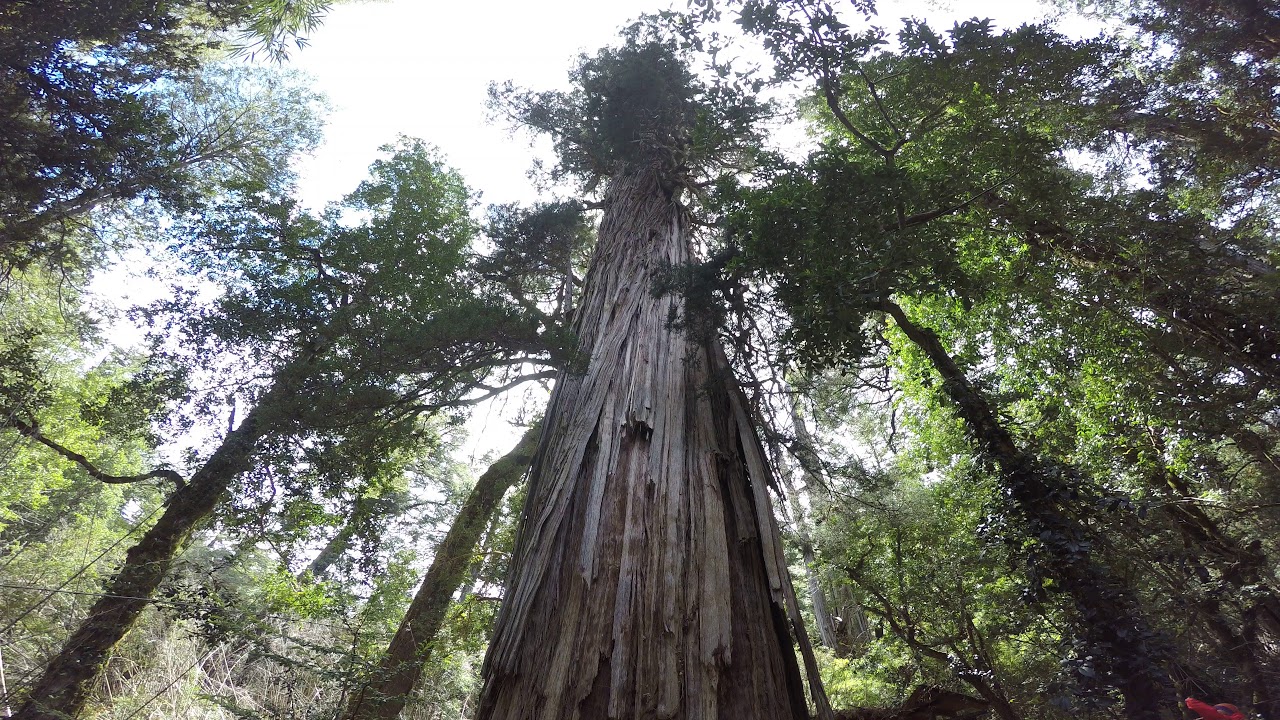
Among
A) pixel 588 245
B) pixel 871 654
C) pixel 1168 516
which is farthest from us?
pixel 588 245

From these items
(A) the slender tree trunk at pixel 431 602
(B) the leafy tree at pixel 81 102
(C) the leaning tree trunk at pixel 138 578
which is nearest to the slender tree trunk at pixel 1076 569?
(A) the slender tree trunk at pixel 431 602

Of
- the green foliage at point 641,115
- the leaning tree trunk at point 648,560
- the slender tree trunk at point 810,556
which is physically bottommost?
the leaning tree trunk at point 648,560

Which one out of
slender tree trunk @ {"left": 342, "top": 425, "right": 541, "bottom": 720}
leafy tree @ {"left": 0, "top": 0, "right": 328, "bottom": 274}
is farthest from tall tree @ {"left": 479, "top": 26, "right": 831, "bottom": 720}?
leafy tree @ {"left": 0, "top": 0, "right": 328, "bottom": 274}

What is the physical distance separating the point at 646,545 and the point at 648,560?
9 centimetres

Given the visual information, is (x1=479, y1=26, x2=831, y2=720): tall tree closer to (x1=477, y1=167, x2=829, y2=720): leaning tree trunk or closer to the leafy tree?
(x1=477, y1=167, x2=829, y2=720): leaning tree trunk

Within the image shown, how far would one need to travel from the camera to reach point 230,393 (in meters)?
4.45

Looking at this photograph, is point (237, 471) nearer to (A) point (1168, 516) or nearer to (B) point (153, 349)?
(B) point (153, 349)

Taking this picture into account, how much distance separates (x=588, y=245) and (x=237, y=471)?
5.23 m

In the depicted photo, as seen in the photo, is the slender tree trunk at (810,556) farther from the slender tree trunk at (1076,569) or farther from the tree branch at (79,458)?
the tree branch at (79,458)

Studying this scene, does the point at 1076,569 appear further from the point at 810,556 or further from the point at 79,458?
the point at 79,458

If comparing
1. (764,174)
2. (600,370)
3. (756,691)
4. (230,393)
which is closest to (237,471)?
(230,393)

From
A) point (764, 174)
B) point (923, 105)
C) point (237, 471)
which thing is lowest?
point (237, 471)

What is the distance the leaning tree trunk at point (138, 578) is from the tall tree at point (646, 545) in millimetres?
2299

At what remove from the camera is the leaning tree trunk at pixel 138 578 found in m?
3.80
